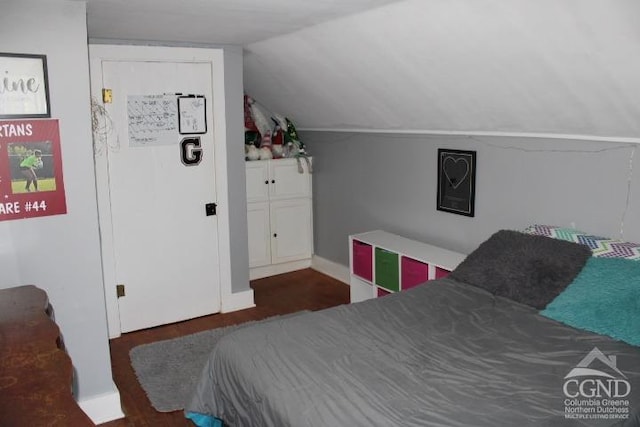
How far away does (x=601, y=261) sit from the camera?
2752mm

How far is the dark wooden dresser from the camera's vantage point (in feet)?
4.69

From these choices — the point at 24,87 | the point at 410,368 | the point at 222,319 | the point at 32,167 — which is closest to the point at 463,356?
the point at 410,368

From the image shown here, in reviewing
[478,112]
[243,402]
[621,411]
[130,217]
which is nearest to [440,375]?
[621,411]

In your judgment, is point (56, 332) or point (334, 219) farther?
point (334, 219)

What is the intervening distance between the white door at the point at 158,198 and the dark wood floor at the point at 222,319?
16 centimetres

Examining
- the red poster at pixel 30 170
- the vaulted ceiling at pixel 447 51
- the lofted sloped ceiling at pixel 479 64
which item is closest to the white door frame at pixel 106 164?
the vaulted ceiling at pixel 447 51

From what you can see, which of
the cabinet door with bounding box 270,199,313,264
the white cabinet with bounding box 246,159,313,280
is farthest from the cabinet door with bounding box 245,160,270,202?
the cabinet door with bounding box 270,199,313,264

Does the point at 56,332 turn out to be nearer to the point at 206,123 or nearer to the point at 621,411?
the point at 621,411

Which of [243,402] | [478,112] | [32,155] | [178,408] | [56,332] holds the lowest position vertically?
[178,408]

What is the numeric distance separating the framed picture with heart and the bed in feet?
2.10

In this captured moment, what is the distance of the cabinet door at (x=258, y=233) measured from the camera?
16.7ft

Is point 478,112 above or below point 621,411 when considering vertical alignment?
above

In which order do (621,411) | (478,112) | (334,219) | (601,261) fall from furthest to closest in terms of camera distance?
(334,219) → (478,112) → (601,261) → (621,411)

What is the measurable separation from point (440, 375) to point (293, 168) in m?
3.37
